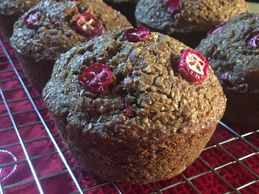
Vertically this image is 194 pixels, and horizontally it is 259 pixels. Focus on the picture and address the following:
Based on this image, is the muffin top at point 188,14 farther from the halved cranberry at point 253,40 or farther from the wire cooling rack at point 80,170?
the wire cooling rack at point 80,170

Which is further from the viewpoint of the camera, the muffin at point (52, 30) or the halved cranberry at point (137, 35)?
the muffin at point (52, 30)

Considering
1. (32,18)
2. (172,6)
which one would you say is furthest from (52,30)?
(172,6)

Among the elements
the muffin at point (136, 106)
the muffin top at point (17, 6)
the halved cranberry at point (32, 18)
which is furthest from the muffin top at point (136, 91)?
the muffin top at point (17, 6)

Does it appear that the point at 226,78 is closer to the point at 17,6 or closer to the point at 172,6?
the point at 172,6

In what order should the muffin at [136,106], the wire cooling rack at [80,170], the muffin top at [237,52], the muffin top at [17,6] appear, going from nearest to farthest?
1. the muffin at [136,106]
2. the wire cooling rack at [80,170]
3. the muffin top at [237,52]
4. the muffin top at [17,6]

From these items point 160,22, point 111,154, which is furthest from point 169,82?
point 160,22

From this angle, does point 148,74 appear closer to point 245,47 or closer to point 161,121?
point 161,121

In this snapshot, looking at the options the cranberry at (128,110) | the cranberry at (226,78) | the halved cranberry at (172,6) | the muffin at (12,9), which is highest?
the halved cranberry at (172,6)
